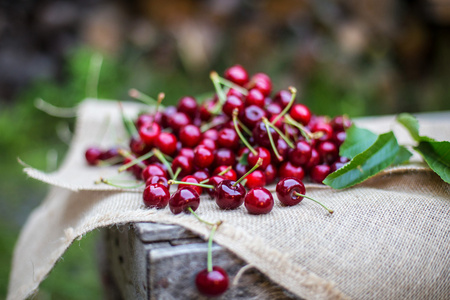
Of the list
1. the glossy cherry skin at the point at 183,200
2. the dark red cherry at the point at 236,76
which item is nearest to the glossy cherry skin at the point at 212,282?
the glossy cherry skin at the point at 183,200

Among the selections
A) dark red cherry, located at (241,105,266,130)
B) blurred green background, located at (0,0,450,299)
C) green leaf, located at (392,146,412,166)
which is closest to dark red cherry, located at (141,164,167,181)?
dark red cherry, located at (241,105,266,130)

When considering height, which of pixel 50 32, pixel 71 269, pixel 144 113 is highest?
pixel 144 113

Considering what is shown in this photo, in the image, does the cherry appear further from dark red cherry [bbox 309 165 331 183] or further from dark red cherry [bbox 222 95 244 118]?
dark red cherry [bbox 309 165 331 183]

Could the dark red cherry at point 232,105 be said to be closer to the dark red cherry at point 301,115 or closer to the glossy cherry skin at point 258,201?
the dark red cherry at point 301,115

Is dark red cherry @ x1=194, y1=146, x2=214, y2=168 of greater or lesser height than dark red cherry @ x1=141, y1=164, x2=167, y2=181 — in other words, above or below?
above

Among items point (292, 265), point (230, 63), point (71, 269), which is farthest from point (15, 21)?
point (292, 265)

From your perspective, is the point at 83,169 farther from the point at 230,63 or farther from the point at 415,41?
the point at 415,41

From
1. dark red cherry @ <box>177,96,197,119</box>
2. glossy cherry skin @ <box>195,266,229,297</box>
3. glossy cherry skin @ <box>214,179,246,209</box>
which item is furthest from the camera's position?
dark red cherry @ <box>177,96,197,119</box>
